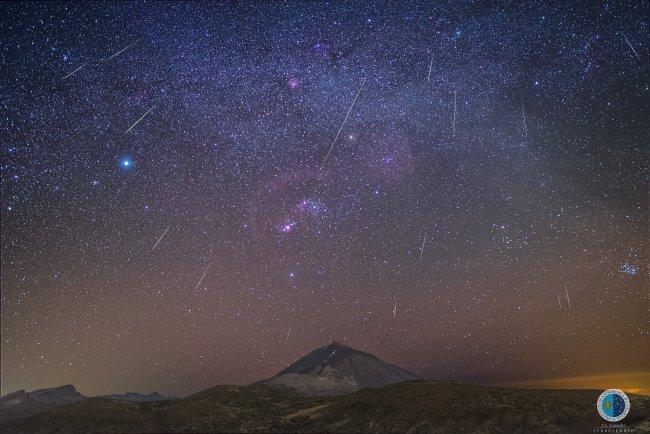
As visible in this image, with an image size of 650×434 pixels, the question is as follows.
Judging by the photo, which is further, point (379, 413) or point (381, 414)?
point (379, 413)

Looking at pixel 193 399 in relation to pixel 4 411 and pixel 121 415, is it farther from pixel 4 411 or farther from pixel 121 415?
pixel 4 411

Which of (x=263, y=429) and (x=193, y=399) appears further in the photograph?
(x=193, y=399)

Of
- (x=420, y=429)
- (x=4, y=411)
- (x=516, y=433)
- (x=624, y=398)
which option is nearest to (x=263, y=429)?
(x=420, y=429)

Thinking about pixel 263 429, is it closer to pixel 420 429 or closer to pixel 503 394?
pixel 420 429

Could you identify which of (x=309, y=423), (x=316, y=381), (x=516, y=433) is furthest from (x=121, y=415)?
(x=316, y=381)

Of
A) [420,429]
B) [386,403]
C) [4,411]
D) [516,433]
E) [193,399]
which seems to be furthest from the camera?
[4,411]

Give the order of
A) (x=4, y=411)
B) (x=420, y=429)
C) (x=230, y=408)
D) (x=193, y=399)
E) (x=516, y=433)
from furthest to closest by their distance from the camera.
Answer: (x=4, y=411), (x=193, y=399), (x=230, y=408), (x=420, y=429), (x=516, y=433)
